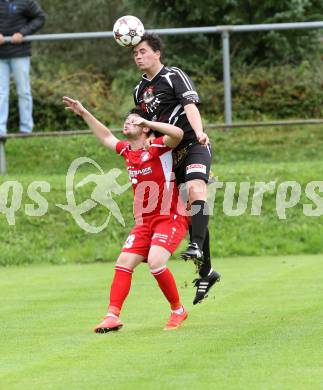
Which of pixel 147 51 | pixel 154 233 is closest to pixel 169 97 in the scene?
pixel 147 51

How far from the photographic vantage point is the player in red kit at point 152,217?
341 inches

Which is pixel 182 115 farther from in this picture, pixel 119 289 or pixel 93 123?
pixel 119 289

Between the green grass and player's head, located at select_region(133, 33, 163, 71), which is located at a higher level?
player's head, located at select_region(133, 33, 163, 71)

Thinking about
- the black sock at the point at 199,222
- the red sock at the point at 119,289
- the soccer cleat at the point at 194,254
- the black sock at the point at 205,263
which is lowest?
the black sock at the point at 205,263

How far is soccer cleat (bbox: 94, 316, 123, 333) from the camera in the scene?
8.48 m

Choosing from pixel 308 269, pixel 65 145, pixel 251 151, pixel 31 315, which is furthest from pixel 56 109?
pixel 31 315

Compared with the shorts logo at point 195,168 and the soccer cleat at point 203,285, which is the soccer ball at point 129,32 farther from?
the soccer cleat at point 203,285

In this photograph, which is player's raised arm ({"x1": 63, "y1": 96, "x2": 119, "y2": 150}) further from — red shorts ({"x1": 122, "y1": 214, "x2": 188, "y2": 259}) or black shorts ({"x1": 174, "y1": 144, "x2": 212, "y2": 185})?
red shorts ({"x1": 122, "y1": 214, "x2": 188, "y2": 259})

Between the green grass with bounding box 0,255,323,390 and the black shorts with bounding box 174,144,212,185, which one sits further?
the black shorts with bounding box 174,144,212,185

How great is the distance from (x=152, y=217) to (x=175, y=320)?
0.82 m

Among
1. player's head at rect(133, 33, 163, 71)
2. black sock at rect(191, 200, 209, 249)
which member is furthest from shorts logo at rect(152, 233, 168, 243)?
player's head at rect(133, 33, 163, 71)

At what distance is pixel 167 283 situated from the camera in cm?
875

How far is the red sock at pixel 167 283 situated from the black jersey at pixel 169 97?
118 centimetres

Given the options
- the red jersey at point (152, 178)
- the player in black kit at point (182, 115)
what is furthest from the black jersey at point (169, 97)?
the red jersey at point (152, 178)
